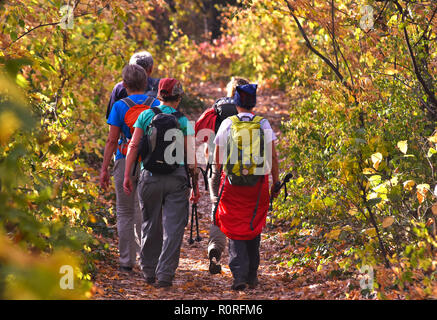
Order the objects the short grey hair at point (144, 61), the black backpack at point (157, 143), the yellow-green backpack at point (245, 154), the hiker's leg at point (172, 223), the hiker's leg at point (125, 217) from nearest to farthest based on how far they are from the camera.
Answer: the yellow-green backpack at point (245, 154)
the black backpack at point (157, 143)
the hiker's leg at point (172, 223)
the hiker's leg at point (125, 217)
the short grey hair at point (144, 61)

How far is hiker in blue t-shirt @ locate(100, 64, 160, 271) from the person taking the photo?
572 centimetres

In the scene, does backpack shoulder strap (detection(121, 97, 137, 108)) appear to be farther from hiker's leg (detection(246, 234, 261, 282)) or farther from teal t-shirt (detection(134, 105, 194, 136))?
hiker's leg (detection(246, 234, 261, 282))

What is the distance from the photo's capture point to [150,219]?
5.47m

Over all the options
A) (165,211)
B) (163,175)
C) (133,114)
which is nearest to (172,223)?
(165,211)

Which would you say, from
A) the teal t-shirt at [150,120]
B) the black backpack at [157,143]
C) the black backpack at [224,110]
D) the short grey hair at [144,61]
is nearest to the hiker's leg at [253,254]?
the black backpack at [157,143]

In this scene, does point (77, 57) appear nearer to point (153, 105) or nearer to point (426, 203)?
point (153, 105)

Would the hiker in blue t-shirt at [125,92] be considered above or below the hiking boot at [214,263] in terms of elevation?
above

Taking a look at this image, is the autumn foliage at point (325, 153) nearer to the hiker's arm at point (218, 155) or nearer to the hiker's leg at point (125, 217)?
the hiker's leg at point (125, 217)

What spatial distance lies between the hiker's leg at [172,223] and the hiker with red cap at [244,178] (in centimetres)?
38

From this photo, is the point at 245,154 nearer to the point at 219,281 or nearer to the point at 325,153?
the point at 325,153

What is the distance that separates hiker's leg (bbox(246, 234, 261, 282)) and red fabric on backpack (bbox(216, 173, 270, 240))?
0.09m

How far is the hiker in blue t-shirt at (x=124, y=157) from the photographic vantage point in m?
5.72

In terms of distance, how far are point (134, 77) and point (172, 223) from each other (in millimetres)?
1599

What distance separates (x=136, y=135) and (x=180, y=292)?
159cm
